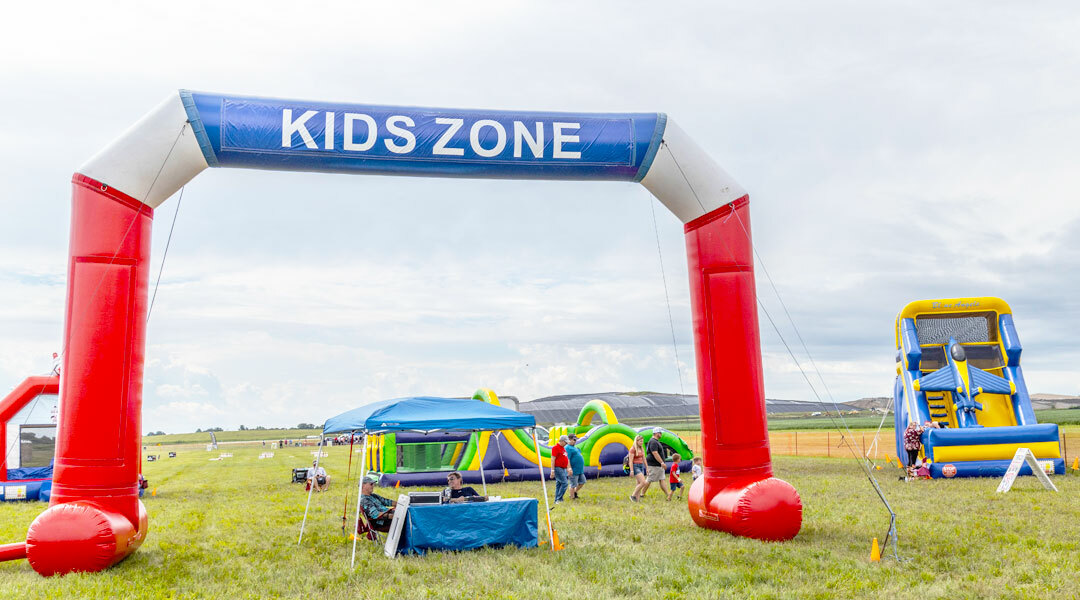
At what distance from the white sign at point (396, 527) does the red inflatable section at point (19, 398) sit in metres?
12.4

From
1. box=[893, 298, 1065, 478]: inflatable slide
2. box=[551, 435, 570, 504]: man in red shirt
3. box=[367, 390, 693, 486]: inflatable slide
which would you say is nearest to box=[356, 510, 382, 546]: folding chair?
box=[551, 435, 570, 504]: man in red shirt

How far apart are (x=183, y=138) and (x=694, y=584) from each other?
7816 mm

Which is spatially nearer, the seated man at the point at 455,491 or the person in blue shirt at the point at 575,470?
the seated man at the point at 455,491

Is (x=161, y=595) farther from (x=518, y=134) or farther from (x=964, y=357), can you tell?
(x=964, y=357)

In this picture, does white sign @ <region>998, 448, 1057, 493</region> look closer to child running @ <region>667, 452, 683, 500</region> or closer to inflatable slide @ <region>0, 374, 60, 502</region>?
child running @ <region>667, 452, 683, 500</region>

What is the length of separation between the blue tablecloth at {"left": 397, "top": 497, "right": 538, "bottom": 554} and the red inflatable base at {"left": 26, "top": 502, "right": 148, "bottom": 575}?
333cm

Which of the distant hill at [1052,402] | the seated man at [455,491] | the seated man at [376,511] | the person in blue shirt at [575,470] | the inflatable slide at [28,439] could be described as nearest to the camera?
the seated man at [376,511]

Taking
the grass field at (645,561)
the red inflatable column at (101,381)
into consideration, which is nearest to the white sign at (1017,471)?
the grass field at (645,561)

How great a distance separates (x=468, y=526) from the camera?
10016 mm

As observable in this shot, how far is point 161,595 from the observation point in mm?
7844

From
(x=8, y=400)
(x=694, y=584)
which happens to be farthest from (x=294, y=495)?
(x=694, y=584)

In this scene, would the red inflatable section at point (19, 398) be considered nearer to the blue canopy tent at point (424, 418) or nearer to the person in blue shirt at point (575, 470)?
the blue canopy tent at point (424, 418)

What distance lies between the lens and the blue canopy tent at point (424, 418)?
32.6 ft

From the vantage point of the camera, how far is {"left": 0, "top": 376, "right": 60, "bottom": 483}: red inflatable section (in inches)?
722
